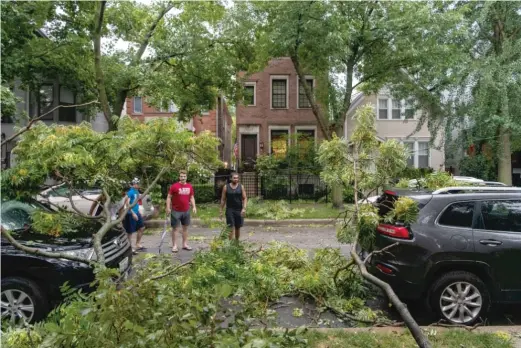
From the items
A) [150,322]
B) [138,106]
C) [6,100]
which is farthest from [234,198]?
[138,106]

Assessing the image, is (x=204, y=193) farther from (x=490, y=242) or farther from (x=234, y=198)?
(x=490, y=242)

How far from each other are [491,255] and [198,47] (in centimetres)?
1553

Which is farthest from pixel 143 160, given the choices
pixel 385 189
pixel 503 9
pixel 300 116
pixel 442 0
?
pixel 300 116

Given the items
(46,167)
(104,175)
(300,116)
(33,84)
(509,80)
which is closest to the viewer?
(46,167)

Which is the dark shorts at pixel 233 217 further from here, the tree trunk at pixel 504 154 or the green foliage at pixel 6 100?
the tree trunk at pixel 504 154

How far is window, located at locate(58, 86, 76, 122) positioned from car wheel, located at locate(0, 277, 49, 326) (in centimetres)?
2025

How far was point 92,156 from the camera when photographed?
486 cm

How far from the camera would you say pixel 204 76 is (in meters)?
19.0

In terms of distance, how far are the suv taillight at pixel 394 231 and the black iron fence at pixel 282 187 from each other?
14150 millimetres

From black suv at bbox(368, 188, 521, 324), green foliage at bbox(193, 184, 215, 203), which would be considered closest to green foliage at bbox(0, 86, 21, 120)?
green foliage at bbox(193, 184, 215, 203)

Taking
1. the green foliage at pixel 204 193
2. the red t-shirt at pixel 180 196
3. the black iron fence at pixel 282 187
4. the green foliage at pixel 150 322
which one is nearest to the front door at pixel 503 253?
the green foliage at pixel 150 322

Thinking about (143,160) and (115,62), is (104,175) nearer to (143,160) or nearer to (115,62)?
(143,160)

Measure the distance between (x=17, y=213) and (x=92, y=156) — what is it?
79.6 inches

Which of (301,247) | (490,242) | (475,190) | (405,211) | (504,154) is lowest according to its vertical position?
(301,247)
